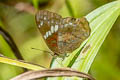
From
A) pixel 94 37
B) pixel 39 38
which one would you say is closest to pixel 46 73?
pixel 94 37

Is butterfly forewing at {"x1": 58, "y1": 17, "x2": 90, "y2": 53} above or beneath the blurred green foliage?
above

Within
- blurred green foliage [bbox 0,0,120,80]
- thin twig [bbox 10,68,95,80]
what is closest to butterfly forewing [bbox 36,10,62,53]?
thin twig [bbox 10,68,95,80]

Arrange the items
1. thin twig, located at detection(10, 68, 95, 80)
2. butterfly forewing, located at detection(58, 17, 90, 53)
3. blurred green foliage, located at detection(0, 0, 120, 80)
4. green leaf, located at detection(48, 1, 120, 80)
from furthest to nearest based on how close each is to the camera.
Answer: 1. blurred green foliage, located at detection(0, 0, 120, 80)
2. butterfly forewing, located at detection(58, 17, 90, 53)
3. green leaf, located at detection(48, 1, 120, 80)
4. thin twig, located at detection(10, 68, 95, 80)

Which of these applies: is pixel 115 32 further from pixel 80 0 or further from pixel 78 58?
pixel 78 58

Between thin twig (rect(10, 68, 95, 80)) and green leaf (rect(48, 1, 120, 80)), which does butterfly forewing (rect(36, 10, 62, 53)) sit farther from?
thin twig (rect(10, 68, 95, 80))

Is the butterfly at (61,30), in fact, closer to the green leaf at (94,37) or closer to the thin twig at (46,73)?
the green leaf at (94,37)
